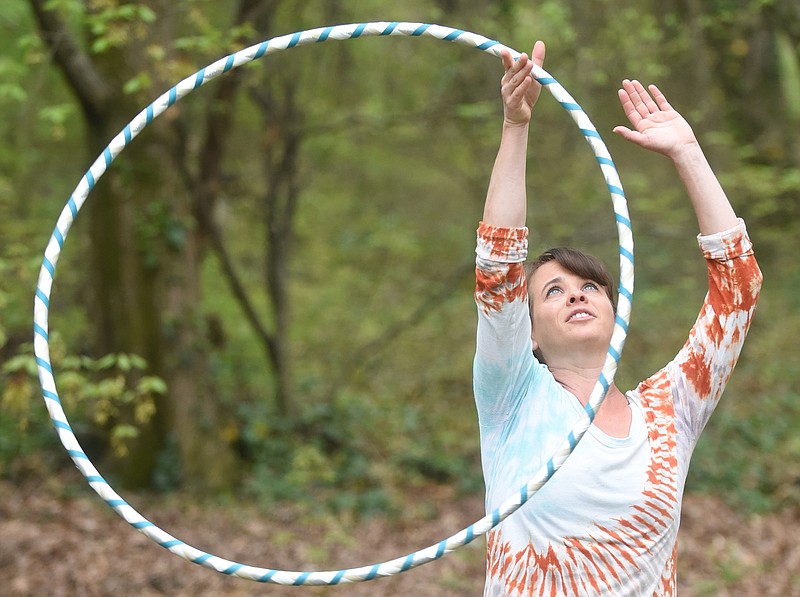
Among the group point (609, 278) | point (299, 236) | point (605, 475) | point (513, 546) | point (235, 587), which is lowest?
point (235, 587)

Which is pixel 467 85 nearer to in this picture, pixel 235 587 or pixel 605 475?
pixel 235 587

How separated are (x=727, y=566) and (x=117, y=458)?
17.4ft

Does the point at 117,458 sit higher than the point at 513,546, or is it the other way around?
the point at 513,546

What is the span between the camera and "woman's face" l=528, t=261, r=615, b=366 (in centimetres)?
277

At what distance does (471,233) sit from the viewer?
1467 cm

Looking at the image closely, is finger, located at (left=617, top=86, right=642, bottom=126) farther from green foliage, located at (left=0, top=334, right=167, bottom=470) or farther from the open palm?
green foliage, located at (left=0, top=334, right=167, bottom=470)

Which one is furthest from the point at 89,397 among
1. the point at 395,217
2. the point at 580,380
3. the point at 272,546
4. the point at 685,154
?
the point at 395,217

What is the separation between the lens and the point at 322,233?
1518cm

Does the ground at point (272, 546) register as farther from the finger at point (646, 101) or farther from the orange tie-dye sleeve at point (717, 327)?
the finger at point (646, 101)

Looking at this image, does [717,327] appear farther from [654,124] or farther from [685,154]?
[654,124]

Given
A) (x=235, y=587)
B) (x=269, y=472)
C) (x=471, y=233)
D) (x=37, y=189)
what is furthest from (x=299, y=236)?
(x=235, y=587)

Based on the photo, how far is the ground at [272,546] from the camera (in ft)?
22.2

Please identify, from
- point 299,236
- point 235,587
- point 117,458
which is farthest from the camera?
point 299,236

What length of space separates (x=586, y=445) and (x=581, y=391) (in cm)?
20
